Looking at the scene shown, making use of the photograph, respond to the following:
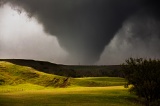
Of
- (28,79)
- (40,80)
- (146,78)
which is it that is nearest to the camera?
(146,78)

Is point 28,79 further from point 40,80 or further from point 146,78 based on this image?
point 146,78

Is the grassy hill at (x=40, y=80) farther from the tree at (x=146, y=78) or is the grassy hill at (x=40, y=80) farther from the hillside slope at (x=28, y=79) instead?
the tree at (x=146, y=78)

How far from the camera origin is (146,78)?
65.4 meters

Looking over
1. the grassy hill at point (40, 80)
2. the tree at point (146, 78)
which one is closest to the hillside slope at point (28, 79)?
the grassy hill at point (40, 80)

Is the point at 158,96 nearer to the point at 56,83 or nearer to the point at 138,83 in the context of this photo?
the point at 138,83

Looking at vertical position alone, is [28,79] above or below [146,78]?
above

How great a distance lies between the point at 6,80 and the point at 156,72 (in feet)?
423

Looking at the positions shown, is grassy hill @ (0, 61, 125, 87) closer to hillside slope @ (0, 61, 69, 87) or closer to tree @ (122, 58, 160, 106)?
hillside slope @ (0, 61, 69, 87)

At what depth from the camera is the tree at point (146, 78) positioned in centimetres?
Answer: 6406

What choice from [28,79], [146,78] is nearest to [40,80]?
[28,79]

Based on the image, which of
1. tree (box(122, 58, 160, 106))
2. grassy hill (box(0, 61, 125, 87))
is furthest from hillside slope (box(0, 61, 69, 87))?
tree (box(122, 58, 160, 106))

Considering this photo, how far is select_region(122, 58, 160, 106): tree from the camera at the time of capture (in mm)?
64062

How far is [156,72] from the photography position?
64625 millimetres

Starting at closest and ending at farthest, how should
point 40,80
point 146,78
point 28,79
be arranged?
point 146,78 < point 40,80 < point 28,79
